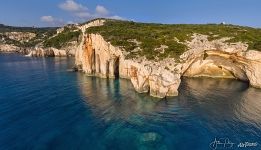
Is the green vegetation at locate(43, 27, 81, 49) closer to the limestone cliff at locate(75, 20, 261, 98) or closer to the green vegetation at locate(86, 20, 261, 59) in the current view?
the limestone cliff at locate(75, 20, 261, 98)

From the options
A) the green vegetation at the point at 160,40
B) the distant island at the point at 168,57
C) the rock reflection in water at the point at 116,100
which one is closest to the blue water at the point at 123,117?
the rock reflection in water at the point at 116,100

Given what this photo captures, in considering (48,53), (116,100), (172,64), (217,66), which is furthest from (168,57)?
(48,53)

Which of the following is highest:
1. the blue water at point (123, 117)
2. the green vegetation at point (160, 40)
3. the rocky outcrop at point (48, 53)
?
the green vegetation at point (160, 40)

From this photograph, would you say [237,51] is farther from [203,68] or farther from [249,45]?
[203,68]

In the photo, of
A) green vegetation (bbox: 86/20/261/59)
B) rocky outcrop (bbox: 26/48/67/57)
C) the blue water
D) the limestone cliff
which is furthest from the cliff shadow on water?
rocky outcrop (bbox: 26/48/67/57)

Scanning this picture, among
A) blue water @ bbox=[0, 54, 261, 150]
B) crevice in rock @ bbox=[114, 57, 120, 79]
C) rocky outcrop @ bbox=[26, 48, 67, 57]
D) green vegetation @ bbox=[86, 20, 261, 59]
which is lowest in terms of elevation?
blue water @ bbox=[0, 54, 261, 150]

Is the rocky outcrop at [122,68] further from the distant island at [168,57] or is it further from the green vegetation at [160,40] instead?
the green vegetation at [160,40]
